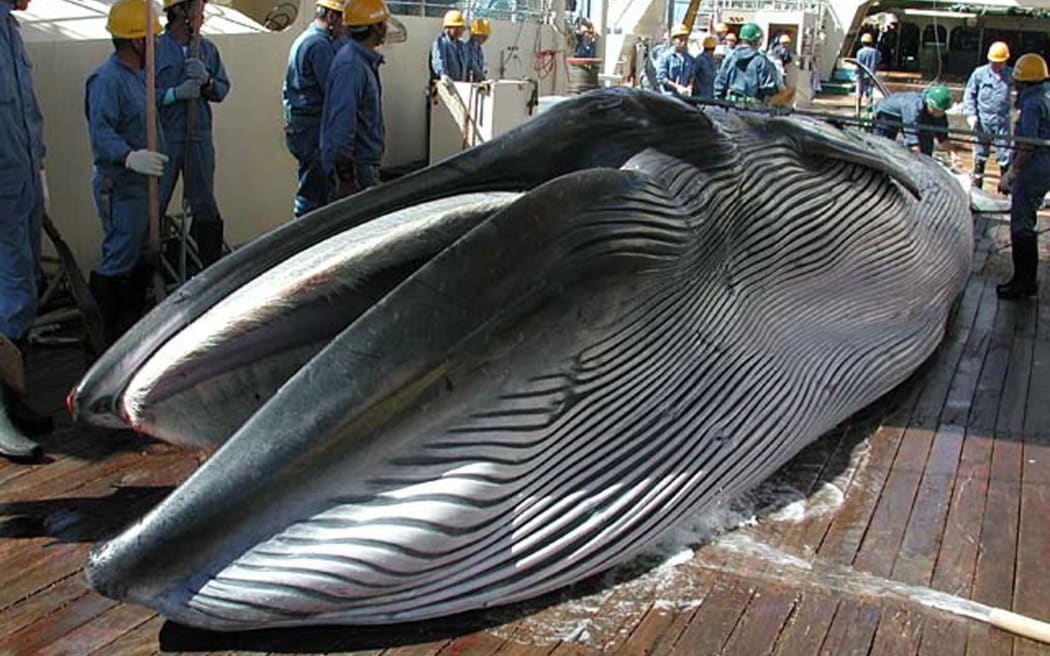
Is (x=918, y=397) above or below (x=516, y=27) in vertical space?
below

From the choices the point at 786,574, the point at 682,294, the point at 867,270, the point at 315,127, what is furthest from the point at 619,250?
the point at 315,127

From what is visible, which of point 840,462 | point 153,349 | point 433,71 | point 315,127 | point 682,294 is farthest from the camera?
point 433,71

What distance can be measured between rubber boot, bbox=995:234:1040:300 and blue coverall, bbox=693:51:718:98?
10.5m

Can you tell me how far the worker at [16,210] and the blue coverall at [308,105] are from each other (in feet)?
9.65

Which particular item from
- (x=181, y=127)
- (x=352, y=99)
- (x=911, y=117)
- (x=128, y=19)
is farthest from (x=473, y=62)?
(x=128, y=19)

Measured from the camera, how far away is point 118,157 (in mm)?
6480

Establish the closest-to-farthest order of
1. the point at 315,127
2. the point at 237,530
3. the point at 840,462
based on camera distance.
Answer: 1. the point at 237,530
2. the point at 840,462
3. the point at 315,127

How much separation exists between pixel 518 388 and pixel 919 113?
10777 mm

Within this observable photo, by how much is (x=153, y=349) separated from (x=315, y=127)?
460 centimetres

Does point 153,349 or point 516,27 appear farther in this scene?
point 516,27

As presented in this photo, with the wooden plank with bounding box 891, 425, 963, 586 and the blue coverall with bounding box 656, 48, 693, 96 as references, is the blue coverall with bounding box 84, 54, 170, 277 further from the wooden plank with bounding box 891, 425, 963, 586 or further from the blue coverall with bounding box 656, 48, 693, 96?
the blue coverall with bounding box 656, 48, 693, 96

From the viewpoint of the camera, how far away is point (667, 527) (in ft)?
14.5

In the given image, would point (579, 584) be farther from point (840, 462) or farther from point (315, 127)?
point (315, 127)

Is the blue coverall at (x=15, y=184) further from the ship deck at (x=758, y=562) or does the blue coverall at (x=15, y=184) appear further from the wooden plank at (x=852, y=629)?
the wooden plank at (x=852, y=629)
